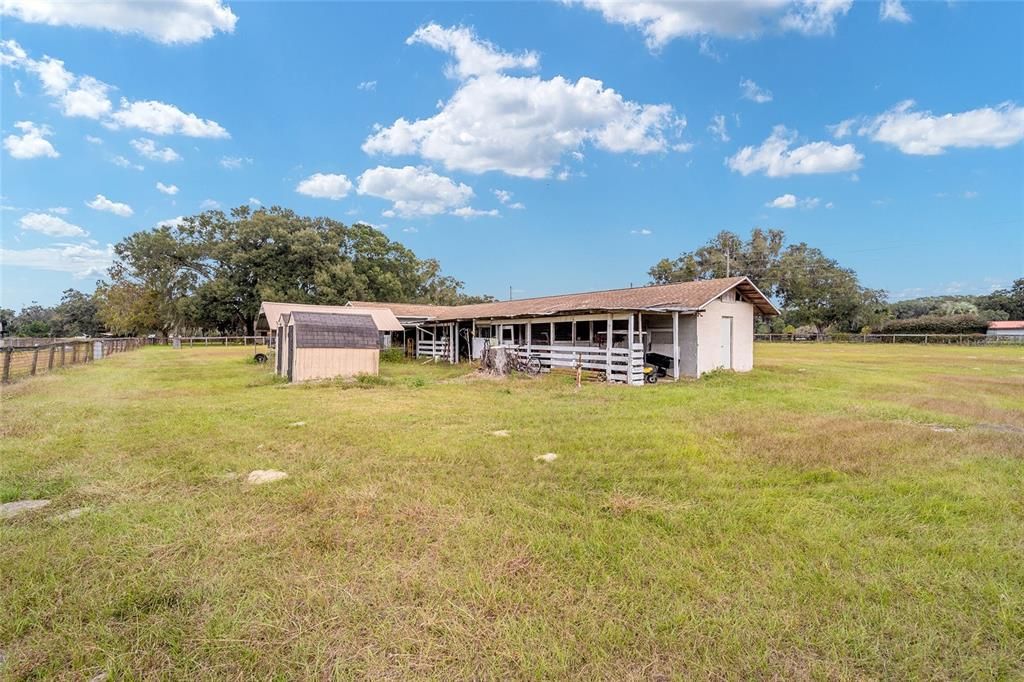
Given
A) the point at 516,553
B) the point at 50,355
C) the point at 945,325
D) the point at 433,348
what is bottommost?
the point at 516,553

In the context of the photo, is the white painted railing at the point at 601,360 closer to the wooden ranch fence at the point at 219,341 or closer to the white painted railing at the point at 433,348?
the white painted railing at the point at 433,348

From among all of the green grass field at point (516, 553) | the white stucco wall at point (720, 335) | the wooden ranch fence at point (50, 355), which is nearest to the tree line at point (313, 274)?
Answer: the wooden ranch fence at point (50, 355)

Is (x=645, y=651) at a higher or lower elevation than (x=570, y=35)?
lower

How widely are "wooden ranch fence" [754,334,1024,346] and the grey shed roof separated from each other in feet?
155

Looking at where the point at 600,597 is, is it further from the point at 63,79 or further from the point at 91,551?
the point at 63,79

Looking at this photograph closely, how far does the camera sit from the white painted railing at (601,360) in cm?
1346

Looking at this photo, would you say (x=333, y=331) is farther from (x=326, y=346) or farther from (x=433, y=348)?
(x=433, y=348)

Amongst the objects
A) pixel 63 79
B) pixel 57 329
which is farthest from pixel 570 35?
pixel 57 329

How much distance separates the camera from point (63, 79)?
1244 centimetres

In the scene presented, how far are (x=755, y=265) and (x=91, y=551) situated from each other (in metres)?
57.6

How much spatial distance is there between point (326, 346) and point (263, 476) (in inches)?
395

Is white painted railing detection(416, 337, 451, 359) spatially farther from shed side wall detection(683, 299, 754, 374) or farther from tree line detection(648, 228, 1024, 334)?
tree line detection(648, 228, 1024, 334)

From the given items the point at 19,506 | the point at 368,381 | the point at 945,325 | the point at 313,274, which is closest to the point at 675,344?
the point at 368,381

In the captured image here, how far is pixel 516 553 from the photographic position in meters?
3.34
